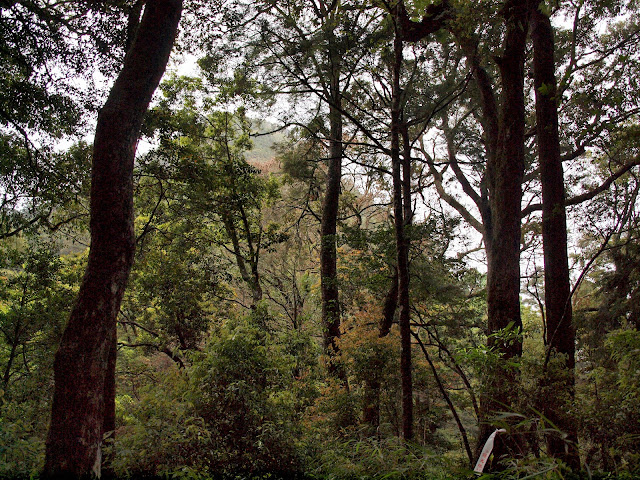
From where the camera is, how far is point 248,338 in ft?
14.9

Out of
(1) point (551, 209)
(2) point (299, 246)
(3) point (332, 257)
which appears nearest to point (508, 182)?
(1) point (551, 209)

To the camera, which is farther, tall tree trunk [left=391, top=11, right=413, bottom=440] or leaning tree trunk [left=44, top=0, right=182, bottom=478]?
tall tree trunk [left=391, top=11, right=413, bottom=440]

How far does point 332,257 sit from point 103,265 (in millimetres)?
6706

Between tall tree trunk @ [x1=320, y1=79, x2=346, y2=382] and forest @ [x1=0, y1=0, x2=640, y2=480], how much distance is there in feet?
0.20

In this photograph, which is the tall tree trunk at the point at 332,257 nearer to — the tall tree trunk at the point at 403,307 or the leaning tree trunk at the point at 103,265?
the tall tree trunk at the point at 403,307

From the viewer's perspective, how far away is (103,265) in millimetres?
3838

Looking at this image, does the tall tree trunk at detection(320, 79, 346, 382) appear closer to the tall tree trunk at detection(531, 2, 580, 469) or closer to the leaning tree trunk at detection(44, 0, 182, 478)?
the tall tree trunk at detection(531, 2, 580, 469)

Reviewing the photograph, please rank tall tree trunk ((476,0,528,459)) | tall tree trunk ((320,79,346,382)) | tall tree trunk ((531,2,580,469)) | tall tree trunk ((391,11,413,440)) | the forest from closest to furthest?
the forest, tall tree trunk ((531,2,580,469)), tall tree trunk ((476,0,528,459)), tall tree trunk ((391,11,413,440)), tall tree trunk ((320,79,346,382))

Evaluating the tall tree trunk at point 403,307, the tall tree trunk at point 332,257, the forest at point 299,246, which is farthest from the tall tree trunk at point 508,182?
the tall tree trunk at point 332,257

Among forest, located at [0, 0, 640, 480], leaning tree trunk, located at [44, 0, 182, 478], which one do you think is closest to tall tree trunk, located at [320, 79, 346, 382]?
forest, located at [0, 0, 640, 480]

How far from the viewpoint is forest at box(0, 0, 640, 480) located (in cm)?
320

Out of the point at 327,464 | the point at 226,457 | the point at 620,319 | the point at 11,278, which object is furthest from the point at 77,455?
the point at 620,319

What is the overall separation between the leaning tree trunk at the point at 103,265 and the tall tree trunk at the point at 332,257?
4.86 meters

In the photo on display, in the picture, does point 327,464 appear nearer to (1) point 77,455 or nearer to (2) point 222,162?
(1) point 77,455
